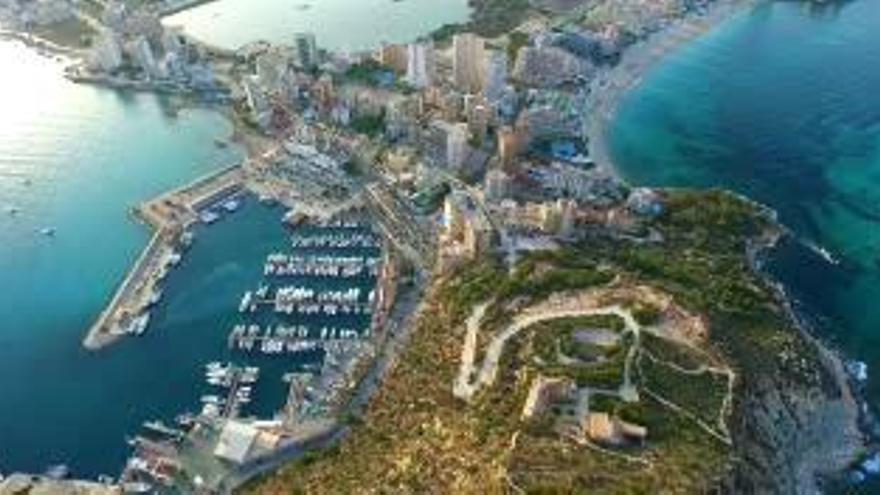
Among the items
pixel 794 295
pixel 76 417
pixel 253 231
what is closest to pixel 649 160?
pixel 794 295

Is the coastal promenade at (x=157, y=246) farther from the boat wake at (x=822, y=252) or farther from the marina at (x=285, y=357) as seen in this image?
the boat wake at (x=822, y=252)

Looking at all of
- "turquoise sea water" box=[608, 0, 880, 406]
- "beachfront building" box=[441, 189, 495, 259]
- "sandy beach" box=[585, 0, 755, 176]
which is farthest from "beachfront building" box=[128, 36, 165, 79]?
"turquoise sea water" box=[608, 0, 880, 406]

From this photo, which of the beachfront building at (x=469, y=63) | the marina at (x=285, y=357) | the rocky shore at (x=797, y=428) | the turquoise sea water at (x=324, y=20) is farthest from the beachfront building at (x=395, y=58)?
the rocky shore at (x=797, y=428)

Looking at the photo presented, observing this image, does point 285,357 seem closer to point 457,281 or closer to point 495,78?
point 457,281

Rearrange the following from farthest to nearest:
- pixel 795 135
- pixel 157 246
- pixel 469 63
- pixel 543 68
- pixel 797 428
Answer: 1. pixel 543 68
2. pixel 469 63
3. pixel 795 135
4. pixel 157 246
5. pixel 797 428

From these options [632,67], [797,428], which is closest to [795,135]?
[632,67]

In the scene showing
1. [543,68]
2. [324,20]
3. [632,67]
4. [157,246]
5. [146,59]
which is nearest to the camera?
[157,246]
